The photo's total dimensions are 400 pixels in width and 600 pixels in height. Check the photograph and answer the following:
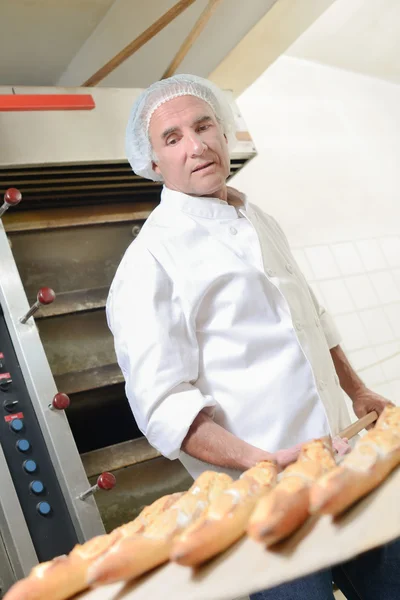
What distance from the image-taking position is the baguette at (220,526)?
1.81ft

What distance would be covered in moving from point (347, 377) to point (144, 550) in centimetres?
110

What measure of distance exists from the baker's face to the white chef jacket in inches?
4.2

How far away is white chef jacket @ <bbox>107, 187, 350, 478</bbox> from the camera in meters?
1.23

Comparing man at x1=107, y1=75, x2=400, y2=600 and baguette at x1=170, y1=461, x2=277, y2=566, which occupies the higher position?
man at x1=107, y1=75, x2=400, y2=600

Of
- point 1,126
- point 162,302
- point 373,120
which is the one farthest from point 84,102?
point 373,120

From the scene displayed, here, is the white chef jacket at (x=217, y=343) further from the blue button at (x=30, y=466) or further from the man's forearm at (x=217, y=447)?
the blue button at (x=30, y=466)

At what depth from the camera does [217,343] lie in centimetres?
133

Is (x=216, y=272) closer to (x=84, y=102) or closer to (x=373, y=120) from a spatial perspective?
(x=84, y=102)

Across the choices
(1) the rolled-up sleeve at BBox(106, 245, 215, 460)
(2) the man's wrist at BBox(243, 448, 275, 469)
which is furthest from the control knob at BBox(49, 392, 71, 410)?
(2) the man's wrist at BBox(243, 448, 275, 469)

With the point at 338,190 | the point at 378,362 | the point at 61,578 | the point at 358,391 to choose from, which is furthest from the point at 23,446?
the point at 338,190

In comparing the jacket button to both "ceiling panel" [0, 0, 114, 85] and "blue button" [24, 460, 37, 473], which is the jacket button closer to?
"blue button" [24, 460, 37, 473]

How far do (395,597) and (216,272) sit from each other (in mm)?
674

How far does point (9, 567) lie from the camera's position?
58.7 inches

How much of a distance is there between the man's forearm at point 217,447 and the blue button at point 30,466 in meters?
0.57
